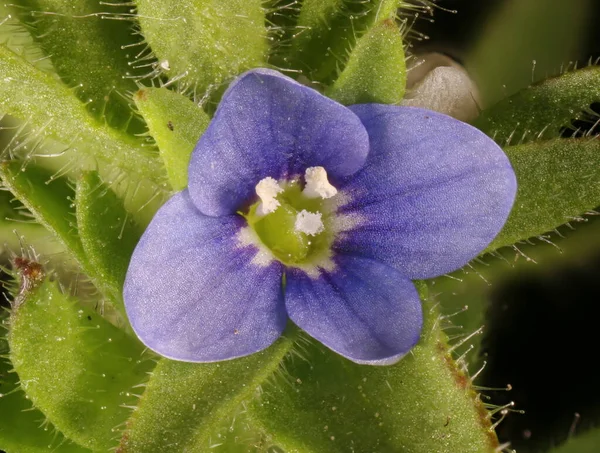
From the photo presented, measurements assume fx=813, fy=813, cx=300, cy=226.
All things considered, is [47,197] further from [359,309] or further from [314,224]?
[359,309]

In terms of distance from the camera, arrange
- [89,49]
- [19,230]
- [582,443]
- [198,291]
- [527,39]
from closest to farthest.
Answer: [198,291]
[89,49]
[19,230]
[582,443]
[527,39]

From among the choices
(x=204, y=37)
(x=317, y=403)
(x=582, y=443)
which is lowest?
(x=582, y=443)

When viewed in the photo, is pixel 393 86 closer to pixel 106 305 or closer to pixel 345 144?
pixel 345 144

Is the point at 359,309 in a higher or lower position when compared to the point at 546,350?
higher

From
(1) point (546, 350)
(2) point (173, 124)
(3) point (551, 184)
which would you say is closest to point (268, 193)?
(2) point (173, 124)

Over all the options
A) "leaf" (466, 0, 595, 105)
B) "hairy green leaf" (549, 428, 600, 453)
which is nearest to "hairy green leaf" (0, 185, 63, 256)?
"leaf" (466, 0, 595, 105)

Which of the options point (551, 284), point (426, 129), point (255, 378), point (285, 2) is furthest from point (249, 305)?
point (551, 284)

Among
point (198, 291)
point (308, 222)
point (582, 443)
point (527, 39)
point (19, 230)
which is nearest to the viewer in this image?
point (198, 291)
